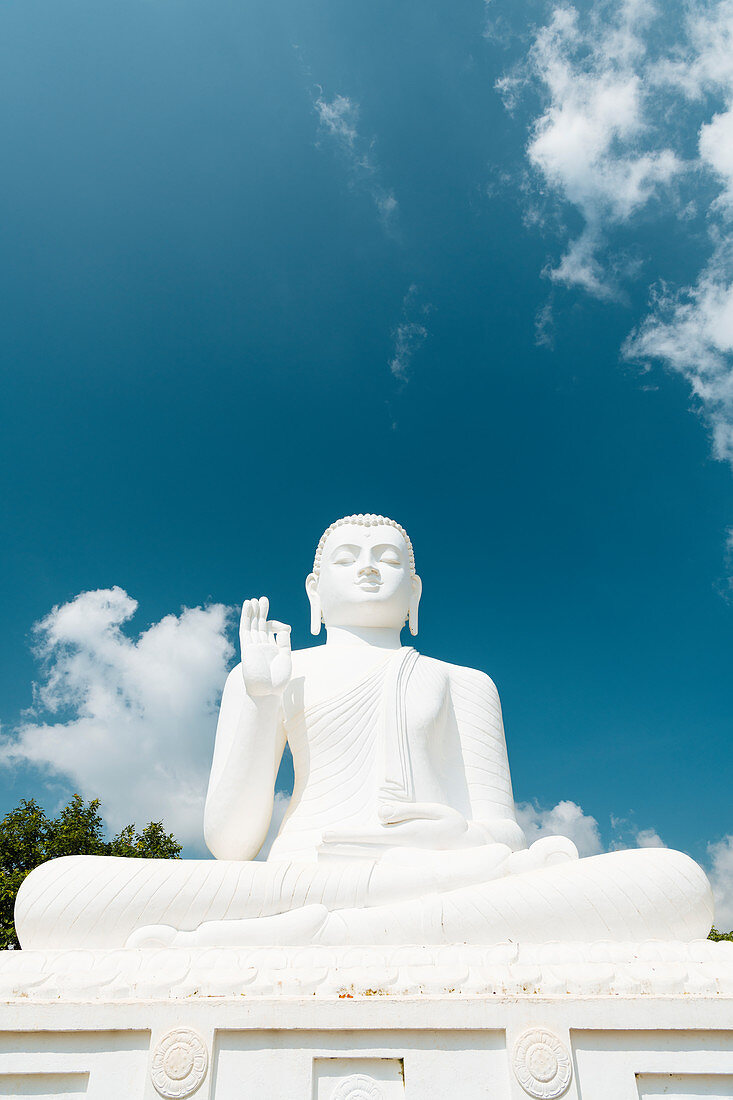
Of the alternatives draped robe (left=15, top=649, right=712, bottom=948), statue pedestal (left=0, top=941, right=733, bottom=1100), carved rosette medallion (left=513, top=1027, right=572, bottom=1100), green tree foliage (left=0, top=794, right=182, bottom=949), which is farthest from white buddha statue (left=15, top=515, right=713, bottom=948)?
green tree foliage (left=0, top=794, right=182, bottom=949)

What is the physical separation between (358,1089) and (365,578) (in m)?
4.31

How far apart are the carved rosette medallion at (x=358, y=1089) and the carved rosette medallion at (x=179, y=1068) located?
1.51ft

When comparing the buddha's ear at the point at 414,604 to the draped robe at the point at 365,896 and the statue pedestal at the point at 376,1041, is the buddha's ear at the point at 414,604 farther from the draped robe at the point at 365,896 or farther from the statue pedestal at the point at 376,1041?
the statue pedestal at the point at 376,1041

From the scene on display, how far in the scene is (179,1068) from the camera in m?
2.60

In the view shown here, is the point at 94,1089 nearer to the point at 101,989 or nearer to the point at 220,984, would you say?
the point at 101,989

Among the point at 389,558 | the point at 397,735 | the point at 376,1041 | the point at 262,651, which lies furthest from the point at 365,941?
the point at 389,558

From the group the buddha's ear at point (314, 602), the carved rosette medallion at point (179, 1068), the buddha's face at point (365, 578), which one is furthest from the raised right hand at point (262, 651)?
the carved rosette medallion at point (179, 1068)

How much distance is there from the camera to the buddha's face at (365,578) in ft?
21.8

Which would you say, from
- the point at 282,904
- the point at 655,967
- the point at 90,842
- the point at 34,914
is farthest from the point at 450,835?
the point at 90,842

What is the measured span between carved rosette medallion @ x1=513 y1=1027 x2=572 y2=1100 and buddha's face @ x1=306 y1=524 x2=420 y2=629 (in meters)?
4.23

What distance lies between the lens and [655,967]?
2867mm

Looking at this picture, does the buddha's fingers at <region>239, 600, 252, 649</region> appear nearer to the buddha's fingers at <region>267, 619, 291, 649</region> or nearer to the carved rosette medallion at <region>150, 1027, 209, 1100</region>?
the buddha's fingers at <region>267, 619, 291, 649</region>

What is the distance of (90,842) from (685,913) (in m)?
15.3

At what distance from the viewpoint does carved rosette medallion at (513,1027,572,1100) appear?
2.57 m
